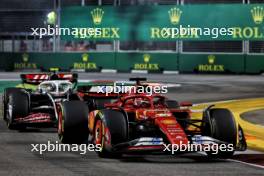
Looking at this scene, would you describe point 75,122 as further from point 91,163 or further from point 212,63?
point 212,63

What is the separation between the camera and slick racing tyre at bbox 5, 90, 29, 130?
1606cm

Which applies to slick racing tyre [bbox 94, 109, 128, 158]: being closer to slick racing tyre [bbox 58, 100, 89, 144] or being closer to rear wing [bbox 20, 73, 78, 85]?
slick racing tyre [bbox 58, 100, 89, 144]

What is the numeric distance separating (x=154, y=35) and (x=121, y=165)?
3310cm

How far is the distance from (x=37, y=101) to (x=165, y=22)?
27.1m

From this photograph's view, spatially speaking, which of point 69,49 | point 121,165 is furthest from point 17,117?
point 69,49

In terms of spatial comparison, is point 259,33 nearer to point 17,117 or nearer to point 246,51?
point 246,51

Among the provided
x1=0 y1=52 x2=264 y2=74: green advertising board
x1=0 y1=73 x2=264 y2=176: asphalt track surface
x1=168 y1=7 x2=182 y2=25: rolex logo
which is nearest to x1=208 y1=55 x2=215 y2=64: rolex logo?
x1=0 y1=52 x2=264 y2=74: green advertising board

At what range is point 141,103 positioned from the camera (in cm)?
1319

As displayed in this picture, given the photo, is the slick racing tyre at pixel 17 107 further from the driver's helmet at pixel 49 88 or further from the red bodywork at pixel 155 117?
the red bodywork at pixel 155 117

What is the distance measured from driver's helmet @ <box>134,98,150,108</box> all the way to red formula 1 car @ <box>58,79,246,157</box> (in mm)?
105

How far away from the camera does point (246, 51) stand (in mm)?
42125

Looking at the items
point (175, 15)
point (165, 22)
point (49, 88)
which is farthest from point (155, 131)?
point (165, 22)

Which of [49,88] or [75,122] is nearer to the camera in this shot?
[75,122]

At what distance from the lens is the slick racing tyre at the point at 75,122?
13469 mm
